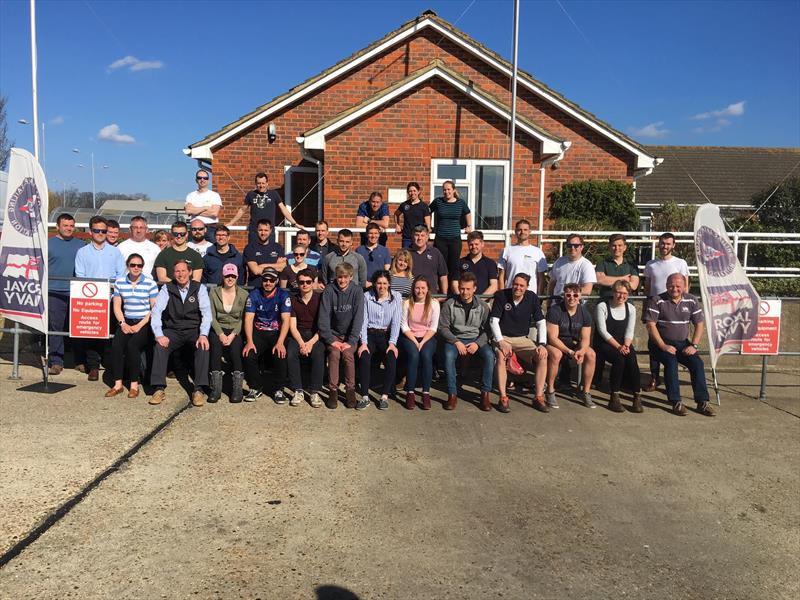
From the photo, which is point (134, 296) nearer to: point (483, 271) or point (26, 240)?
point (26, 240)

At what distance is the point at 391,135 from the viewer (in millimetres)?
12078

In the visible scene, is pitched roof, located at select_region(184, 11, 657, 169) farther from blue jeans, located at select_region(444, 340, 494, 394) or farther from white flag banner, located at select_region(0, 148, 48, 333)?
blue jeans, located at select_region(444, 340, 494, 394)

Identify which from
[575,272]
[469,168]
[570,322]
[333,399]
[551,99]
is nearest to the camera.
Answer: [333,399]

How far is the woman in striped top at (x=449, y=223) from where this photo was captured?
334 inches

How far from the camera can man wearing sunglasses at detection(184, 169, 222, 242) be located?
29.2 feet

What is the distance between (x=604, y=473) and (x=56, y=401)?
17.6 ft

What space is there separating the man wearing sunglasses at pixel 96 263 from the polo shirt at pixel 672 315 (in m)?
6.34

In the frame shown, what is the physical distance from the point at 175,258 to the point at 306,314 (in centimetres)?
191

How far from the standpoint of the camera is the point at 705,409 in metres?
6.62

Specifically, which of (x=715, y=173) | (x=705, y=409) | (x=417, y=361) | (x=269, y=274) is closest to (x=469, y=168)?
(x=417, y=361)

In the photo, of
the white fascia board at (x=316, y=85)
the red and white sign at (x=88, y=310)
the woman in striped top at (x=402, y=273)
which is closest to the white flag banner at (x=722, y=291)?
the woman in striped top at (x=402, y=273)

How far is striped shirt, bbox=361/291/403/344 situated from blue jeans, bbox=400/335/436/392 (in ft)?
0.64

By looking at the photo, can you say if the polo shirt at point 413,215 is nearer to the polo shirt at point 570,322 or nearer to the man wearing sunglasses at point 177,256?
the polo shirt at point 570,322

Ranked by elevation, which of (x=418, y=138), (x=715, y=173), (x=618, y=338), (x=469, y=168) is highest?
(x=715, y=173)
